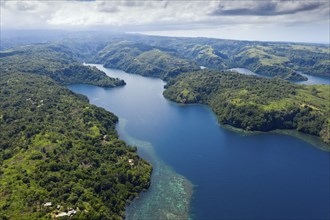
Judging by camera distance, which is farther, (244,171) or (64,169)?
(244,171)

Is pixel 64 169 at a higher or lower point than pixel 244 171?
higher

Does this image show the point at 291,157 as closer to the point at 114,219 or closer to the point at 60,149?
the point at 114,219

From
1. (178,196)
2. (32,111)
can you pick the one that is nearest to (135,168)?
(178,196)

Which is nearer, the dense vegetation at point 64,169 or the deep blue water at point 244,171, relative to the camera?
the dense vegetation at point 64,169

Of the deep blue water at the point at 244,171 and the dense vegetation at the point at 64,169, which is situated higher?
the dense vegetation at the point at 64,169

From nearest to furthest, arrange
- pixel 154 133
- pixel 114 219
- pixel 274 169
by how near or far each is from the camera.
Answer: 1. pixel 114 219
2. pixel 274 169
3. pixel 154 133
